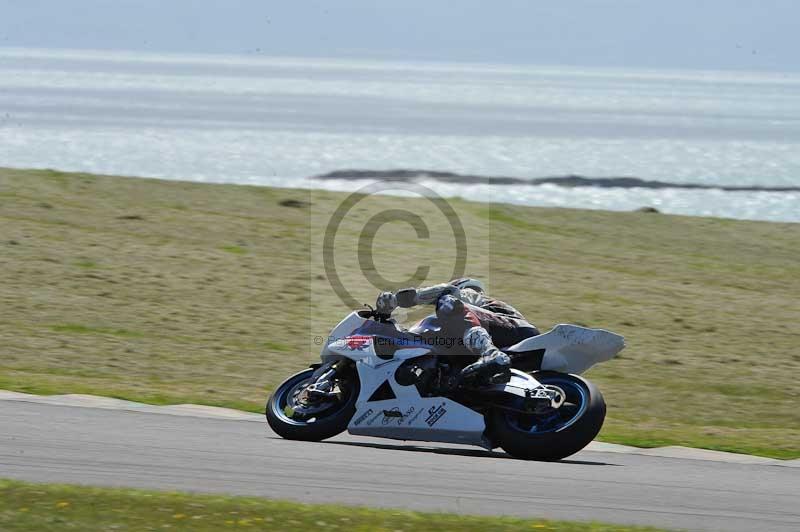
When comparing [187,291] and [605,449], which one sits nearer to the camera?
[605,449]

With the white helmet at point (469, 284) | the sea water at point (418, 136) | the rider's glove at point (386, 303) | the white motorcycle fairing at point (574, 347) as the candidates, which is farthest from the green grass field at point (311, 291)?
the sea water at point (418, 136)

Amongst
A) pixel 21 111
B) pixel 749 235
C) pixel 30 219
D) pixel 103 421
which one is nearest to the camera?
pixel 103 421

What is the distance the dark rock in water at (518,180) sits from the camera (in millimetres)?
46219

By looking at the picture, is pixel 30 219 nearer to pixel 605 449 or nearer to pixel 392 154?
pixel 605 449

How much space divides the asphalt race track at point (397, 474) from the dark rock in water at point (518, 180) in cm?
3355

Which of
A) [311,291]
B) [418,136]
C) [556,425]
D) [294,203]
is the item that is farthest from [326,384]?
[418,136]

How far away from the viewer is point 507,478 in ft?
35.4

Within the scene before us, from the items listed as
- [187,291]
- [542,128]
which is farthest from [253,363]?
[542,128]

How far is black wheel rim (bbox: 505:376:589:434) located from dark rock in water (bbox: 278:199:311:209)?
22281 mm

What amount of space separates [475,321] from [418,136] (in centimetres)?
5628

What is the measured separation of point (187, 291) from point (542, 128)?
180 feet

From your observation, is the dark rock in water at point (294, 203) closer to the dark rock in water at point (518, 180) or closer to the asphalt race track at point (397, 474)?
the dark rock in water at point (518, 180)

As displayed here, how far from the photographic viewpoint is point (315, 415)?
40.0 feet

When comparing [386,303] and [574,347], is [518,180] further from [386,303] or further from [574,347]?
[574,347]
